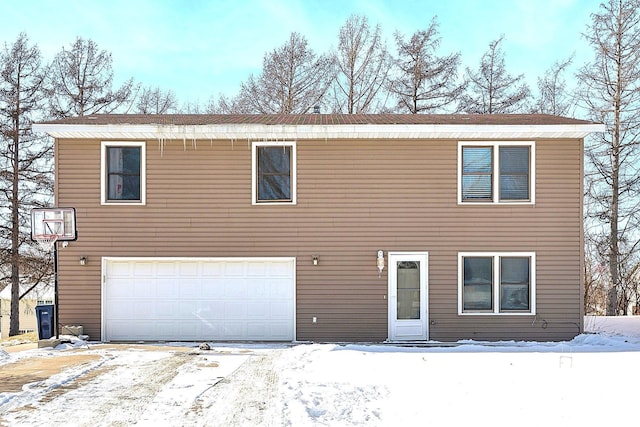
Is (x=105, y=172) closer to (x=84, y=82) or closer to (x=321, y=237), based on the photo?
Result: (x=321, y=237)

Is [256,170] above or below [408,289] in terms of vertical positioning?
above

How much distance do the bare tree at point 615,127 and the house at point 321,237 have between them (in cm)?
843

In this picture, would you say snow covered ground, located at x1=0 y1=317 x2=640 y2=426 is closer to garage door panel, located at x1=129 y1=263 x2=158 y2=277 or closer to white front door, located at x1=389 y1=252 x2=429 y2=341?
white front door, located at x1=389 y1=252 x2=429 y2=341

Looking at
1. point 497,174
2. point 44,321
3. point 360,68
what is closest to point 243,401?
point 44,321

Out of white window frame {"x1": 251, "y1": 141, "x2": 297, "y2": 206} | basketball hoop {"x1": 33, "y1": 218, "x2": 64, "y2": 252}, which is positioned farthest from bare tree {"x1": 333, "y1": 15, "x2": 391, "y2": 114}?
basketball hoop {"x1": 33, "y1": 218, "x2": 64, "y2": 252}

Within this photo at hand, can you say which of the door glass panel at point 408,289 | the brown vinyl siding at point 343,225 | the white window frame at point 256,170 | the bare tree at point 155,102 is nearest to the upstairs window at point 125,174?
the brown vinyl siding at point 343,225

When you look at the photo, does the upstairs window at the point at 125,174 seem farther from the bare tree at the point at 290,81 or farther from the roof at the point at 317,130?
the bare tree at the point at 290,81

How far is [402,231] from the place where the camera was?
1091cm

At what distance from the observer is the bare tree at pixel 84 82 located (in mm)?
19594

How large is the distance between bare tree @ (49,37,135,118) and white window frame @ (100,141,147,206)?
1002 cm

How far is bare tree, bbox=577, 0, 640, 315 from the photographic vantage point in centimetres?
1766

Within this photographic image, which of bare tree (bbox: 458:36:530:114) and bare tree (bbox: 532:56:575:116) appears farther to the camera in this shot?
bare tree (bbox: 532:56:575:116)

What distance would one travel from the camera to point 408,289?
10891 mm

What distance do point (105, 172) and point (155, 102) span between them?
48.0ft
